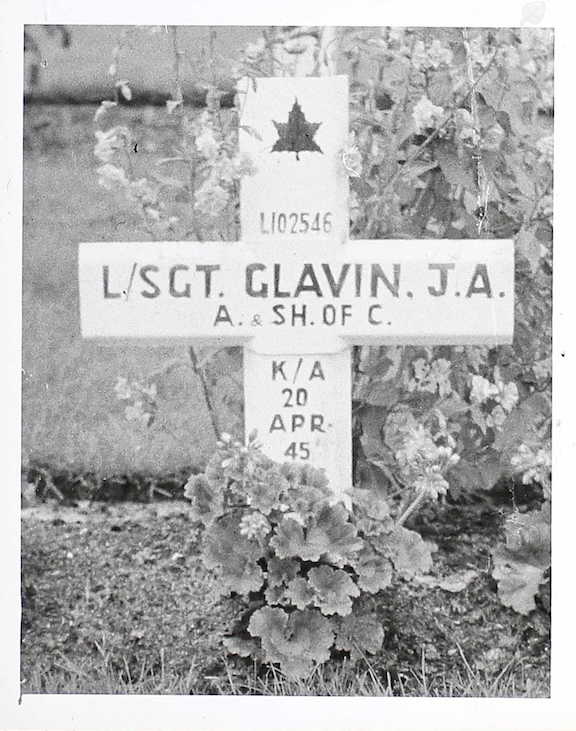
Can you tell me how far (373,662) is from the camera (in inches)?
101

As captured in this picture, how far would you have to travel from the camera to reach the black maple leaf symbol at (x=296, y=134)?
8.24ft

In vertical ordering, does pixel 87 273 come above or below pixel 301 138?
below

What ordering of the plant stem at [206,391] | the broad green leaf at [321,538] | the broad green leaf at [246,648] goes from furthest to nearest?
1. the plant stem at [206,391]
2. the broad green leaf at [246,648]
3. the broad green leaf at [321,538]

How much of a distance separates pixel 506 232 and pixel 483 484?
496 mm

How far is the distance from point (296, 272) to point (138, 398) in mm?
410

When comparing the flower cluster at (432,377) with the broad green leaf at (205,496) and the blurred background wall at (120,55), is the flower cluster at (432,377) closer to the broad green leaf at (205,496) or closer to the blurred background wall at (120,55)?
the broad green leaf at (205,496)

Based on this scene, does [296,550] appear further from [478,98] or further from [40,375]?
[478,98]

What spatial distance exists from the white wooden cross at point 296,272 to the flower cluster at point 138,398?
A: 0.14 meters

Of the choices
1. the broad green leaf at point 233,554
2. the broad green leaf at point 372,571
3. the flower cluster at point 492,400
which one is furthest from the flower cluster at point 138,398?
the flower cluster at point 492,400

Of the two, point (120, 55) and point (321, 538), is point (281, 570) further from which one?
point (120, 55)

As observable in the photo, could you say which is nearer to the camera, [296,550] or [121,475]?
[296,550]

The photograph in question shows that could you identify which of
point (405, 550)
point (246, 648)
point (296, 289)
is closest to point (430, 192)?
point (296, 289)

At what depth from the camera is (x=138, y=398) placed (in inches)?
104

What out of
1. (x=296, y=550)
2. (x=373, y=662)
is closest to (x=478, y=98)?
(x=296, y=550)
